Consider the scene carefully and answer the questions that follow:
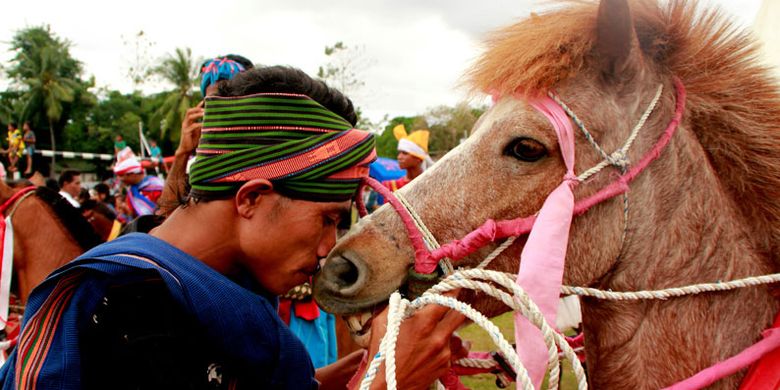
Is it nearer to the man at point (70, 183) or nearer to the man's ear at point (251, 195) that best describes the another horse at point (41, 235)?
the man's ear at point (251, 195)

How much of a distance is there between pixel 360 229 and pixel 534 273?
596 millimetres

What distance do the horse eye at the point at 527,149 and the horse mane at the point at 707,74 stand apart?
192mm

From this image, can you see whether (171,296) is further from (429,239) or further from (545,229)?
(545,229)

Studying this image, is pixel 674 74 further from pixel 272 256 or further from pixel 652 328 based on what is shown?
pixel 272 256

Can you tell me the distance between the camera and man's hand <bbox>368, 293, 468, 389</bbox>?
130 centimetres

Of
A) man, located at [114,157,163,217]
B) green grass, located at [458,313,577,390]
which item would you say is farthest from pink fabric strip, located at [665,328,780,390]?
man, located at [114,157,163,217]

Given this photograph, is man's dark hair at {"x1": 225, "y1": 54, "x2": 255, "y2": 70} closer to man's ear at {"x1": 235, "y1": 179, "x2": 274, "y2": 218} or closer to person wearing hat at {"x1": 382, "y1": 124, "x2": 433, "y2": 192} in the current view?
man's ear at {"x1": 235, "y1": 179, "x2": 274, "y2": 218}

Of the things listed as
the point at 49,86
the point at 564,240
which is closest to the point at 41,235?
the point at 564,240

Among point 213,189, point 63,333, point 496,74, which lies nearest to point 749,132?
point 496,74

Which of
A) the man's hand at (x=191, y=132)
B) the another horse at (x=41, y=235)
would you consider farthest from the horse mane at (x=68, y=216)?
the man's hand at (x=191, y=132)

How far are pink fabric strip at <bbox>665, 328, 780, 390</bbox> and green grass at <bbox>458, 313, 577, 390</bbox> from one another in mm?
2915

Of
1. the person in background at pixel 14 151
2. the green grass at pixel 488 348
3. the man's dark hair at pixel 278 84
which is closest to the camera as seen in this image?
the man's dark hair at pixel 278 84

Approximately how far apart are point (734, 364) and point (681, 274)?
299mm

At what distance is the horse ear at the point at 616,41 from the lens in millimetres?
1652
